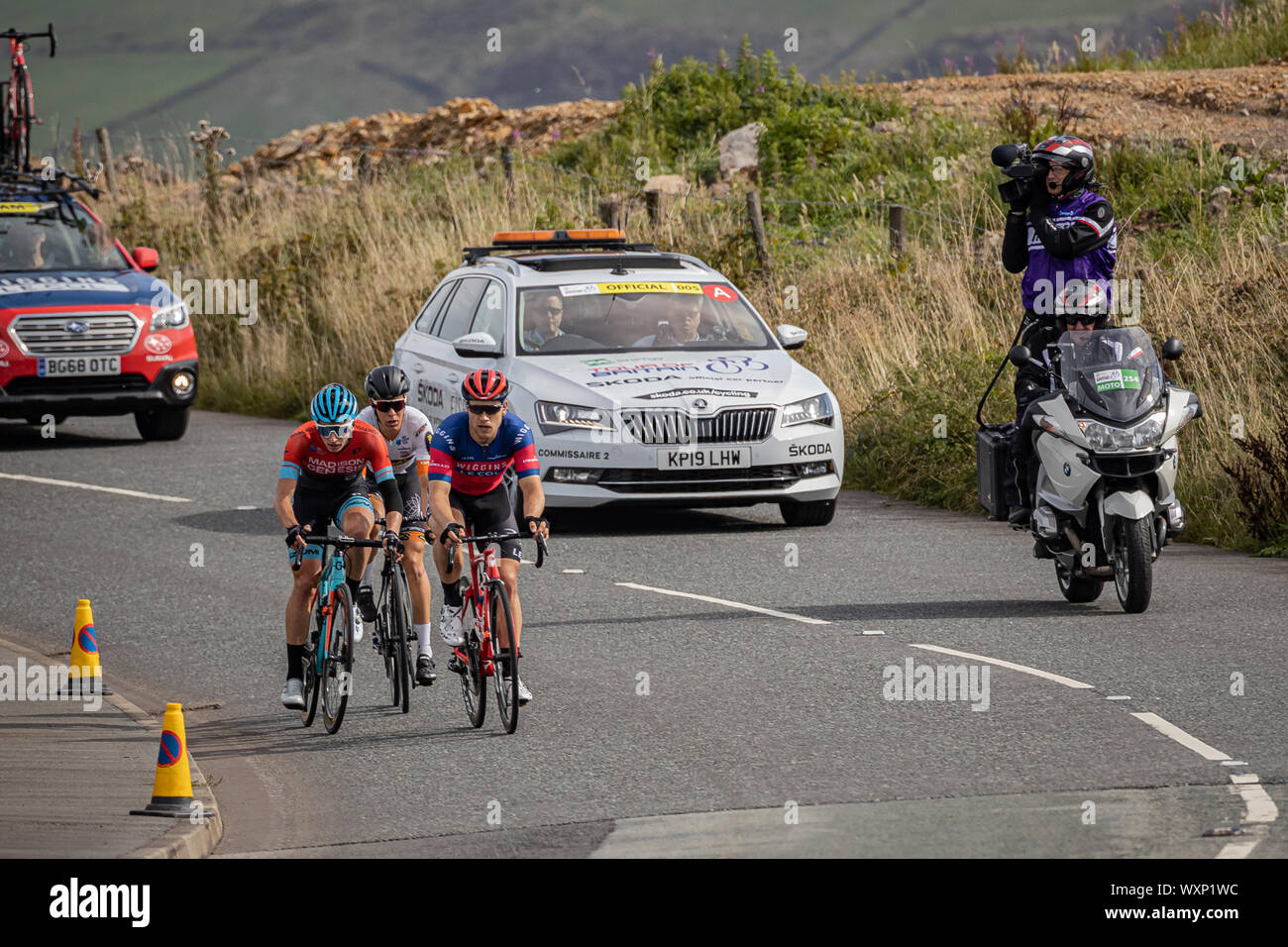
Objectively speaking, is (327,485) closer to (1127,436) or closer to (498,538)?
(498,538)

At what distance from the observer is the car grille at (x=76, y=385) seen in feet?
62.7

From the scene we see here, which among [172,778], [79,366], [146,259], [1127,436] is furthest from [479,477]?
[146,259]

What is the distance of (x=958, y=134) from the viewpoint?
91.1 feet

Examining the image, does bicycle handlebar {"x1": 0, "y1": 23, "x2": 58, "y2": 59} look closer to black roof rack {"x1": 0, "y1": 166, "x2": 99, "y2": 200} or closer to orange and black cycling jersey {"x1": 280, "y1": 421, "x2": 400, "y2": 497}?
black roof rack {"x1": 0, "y1": 166, "x2": 99, "y2": 200}

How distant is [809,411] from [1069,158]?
3.50 metres

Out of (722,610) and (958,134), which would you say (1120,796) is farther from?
(958,134)

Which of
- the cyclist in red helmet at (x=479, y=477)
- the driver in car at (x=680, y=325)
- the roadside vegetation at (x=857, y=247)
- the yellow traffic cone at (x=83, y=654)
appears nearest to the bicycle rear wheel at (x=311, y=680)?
the cyclist in red helmet at (x=479, y=477)

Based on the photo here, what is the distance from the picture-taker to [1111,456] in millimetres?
10688

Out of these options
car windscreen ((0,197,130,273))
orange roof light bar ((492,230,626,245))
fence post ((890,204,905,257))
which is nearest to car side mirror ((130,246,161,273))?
car windscreen ((0,197,130,273))

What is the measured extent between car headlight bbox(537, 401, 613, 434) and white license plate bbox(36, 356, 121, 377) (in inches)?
276

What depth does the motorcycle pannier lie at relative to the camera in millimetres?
11602

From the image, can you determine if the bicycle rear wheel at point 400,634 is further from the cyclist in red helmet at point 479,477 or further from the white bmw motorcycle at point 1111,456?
the white bmw motorcycle at point 1111,456

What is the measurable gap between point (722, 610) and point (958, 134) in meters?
17.7

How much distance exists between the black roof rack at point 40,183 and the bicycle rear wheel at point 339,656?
13626mm
